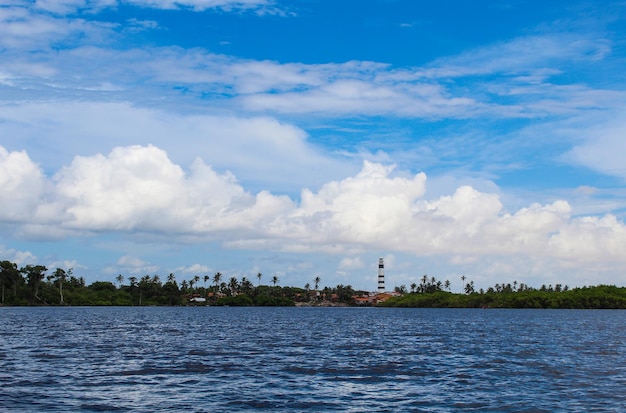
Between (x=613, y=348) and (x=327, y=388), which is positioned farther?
(x=613, y=348)

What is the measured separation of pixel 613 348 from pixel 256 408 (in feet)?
157

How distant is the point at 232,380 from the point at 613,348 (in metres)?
43.8

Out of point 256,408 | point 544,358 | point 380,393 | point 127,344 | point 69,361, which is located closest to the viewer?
point 256,408

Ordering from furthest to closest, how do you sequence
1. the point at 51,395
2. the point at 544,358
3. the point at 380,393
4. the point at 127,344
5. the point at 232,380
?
the point at 127,344 < the point at 544,358 < the point at 232,380 < the point at 380,393 < the point at 51,395

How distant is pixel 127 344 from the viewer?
63.0m

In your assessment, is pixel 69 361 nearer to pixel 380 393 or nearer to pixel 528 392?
pixel 380 393

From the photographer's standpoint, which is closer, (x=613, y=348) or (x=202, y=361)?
(x=202, y=361)

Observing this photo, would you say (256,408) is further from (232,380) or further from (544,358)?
(544,358)

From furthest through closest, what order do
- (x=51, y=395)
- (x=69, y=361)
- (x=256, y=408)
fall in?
(x=69, y=361), (x=51, y=395), (x=256, y=408)

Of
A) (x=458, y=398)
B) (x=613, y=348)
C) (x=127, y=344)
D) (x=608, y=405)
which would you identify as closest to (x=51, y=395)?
(x=458, y=398)

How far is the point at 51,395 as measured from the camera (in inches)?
1232

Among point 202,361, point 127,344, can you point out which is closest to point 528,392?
point 202,361

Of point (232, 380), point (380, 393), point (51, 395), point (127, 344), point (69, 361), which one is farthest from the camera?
point (127, 344)

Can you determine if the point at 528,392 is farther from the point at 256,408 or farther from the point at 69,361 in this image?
the point at 69,361
